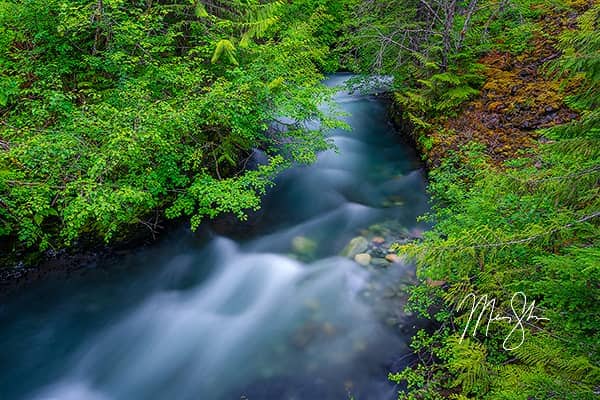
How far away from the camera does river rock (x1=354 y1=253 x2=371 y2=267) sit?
6168 millimetres

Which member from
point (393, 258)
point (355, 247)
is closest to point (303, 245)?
point (355, 247)

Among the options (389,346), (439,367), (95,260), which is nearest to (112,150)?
(95,260)

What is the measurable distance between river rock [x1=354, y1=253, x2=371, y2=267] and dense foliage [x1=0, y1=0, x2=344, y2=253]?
2.10m

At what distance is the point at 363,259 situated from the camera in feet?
20.5

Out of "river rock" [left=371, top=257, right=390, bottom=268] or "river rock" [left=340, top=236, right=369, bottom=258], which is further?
"river rock" [left=340, top=236, right=369, bottom=258]

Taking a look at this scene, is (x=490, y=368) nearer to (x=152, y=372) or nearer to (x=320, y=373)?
(x=320, y=373)

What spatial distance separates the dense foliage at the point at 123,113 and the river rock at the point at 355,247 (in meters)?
1.97

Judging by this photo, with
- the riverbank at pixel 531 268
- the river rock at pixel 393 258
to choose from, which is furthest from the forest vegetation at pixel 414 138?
the river rock at pixel 393 258

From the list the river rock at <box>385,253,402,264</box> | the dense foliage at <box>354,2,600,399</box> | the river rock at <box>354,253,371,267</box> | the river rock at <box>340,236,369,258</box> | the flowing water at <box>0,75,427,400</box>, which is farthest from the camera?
the river rock at <box>340,236,369,258</box>

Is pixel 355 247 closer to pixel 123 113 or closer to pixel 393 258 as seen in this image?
pixel 393 258

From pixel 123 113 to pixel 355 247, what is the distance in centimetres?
449

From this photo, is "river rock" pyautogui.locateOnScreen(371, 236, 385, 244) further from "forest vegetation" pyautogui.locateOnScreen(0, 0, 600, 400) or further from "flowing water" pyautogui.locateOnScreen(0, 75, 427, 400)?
"forest vegetation" pyautogui.locateOnScreen(0, 0, 600, 400)

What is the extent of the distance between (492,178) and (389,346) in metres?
2.68

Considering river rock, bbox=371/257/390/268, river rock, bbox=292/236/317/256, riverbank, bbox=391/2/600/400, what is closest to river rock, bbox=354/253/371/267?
river rock, bbox=371/257/390/268
